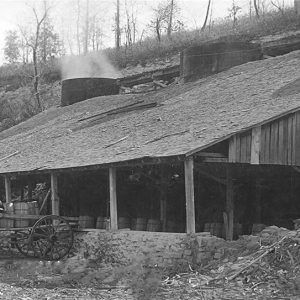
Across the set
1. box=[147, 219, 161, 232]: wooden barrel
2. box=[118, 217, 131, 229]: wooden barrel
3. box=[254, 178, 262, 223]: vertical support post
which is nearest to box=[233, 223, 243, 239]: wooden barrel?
box=[254, 178, 262, 223]: vertical support post

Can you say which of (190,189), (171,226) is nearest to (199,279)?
(190,189)

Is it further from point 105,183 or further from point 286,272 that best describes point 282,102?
point 105,183

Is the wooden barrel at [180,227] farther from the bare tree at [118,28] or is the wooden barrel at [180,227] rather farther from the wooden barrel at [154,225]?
the bare tree at [118,28]

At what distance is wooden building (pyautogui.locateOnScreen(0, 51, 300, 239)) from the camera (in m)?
12.1

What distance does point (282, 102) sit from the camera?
1308cm

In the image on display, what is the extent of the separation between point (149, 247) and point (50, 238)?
2.88m

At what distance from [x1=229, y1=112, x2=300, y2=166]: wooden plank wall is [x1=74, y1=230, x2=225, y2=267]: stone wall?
181 cm

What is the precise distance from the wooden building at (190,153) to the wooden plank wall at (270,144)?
21 millimetres

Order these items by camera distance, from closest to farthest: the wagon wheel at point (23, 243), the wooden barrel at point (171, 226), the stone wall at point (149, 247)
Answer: the stone wall at point (149, 247) → the wagon wheel at point (23, 243) → the wooden barrel at point (171, 226)

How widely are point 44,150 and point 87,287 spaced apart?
7.62 metres

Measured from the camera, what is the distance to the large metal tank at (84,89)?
3006cm

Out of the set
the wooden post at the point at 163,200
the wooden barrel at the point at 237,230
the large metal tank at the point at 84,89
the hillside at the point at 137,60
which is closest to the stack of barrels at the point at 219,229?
the wooden barrel at the point at 237,230

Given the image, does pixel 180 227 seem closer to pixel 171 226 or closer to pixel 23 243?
pixel 171 226

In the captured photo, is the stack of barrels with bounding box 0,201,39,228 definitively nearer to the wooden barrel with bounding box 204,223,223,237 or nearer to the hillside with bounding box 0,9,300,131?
the wooden barrel with bounding box 204,223,223,237
